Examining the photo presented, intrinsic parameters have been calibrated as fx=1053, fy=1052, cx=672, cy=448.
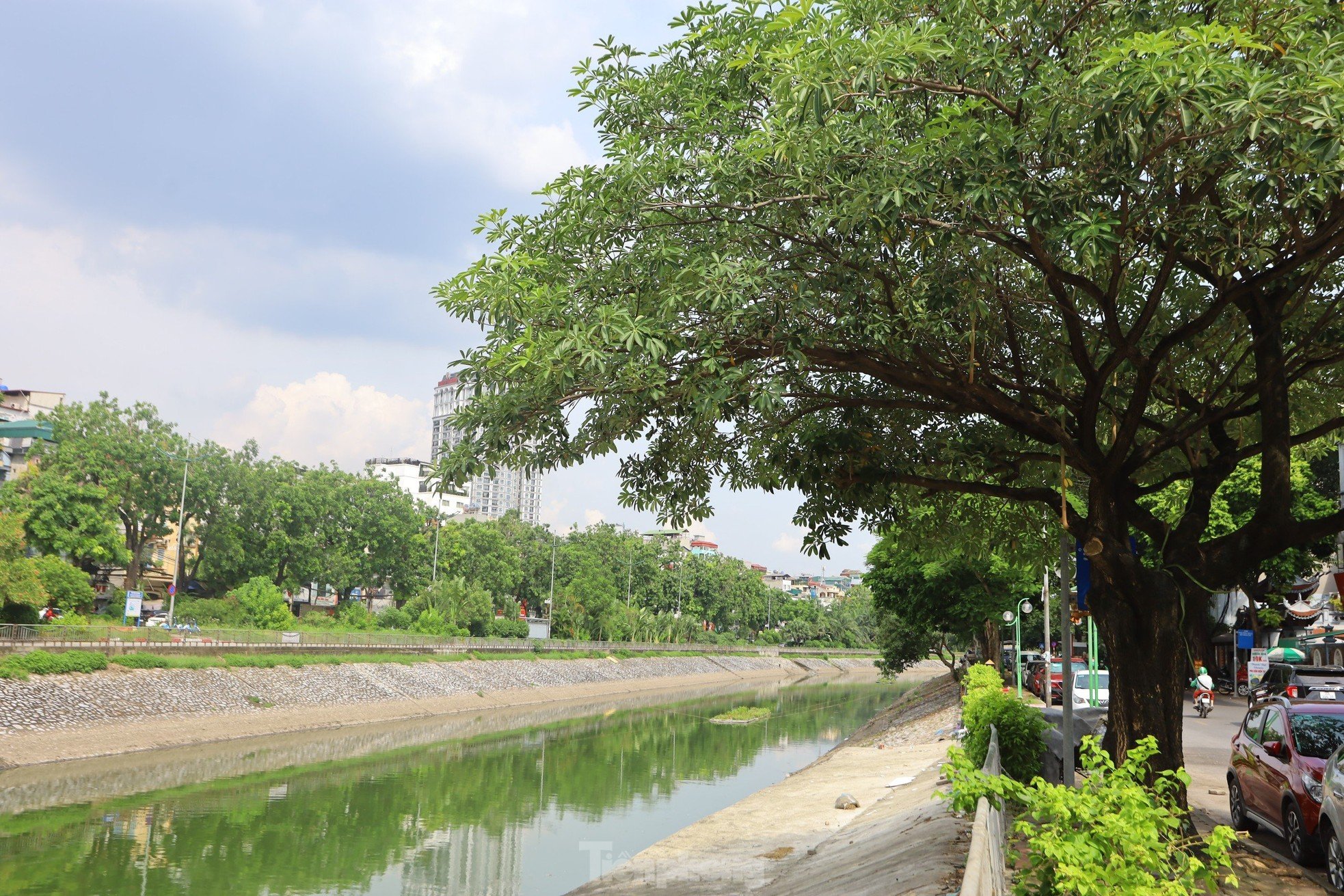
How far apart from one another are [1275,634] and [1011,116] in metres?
44.4

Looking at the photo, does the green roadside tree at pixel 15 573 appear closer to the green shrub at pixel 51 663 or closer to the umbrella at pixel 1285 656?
the green shrub at pixel 51 663

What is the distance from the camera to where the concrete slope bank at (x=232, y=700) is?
1096 inches

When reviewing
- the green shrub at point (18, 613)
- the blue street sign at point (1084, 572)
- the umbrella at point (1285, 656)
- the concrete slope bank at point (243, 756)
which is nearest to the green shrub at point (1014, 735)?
the blue street sign at point (1084, 572)

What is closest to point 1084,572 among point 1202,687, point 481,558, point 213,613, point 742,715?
point 1202,687

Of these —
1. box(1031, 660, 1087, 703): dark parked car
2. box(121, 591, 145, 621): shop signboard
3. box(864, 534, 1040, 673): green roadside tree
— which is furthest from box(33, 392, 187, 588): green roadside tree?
box(1031, 660, 1087, 703): dark parked car

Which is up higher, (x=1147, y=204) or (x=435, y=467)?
(x=1147, y=204)

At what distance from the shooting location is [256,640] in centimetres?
4122

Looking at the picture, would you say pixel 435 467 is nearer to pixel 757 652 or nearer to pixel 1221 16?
pixel 1221 16

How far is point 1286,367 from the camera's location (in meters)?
10.1

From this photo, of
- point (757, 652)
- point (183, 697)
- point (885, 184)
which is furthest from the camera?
point (757, 652)

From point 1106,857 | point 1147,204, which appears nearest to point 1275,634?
point 1147,204

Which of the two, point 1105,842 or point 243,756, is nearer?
point 1105,842

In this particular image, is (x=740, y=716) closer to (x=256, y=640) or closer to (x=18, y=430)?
(x=256, y=640)

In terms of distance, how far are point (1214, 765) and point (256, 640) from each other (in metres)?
34.6
